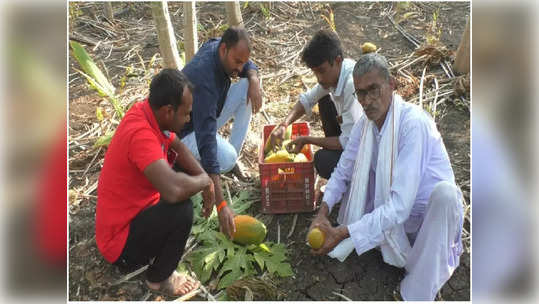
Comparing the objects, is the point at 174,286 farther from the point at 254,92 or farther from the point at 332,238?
the point at 254,92

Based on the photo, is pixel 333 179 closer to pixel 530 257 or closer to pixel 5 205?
pixel 530 257

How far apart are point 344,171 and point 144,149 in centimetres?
149

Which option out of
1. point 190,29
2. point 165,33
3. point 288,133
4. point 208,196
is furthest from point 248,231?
point 190,29

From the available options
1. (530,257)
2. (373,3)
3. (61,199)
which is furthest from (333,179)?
(373,3)

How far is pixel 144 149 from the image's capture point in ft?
8.24

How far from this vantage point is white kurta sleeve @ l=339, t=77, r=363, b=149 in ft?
11.2

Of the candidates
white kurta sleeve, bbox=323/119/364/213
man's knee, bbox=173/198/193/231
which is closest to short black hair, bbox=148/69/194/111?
man's knee, bbox=173/198/193/231

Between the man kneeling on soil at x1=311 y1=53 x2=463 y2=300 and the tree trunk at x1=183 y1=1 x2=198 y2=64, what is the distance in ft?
7.63

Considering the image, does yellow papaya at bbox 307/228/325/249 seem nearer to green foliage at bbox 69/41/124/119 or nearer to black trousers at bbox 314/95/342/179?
black trousers at bbox 314/95/342/179

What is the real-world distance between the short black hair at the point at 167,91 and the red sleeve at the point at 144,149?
199 millimetres

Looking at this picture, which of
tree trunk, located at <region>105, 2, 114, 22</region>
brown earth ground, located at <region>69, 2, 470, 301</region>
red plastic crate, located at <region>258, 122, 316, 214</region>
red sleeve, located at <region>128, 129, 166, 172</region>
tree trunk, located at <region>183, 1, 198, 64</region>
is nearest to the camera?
red sleeve, located at <region>128, 129, 166, 172</region>

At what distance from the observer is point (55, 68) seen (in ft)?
4.25

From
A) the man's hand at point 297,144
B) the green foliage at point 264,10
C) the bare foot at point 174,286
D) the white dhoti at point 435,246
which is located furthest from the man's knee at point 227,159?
the green foliage at point 264,10

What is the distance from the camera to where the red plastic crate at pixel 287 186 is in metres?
3.51
